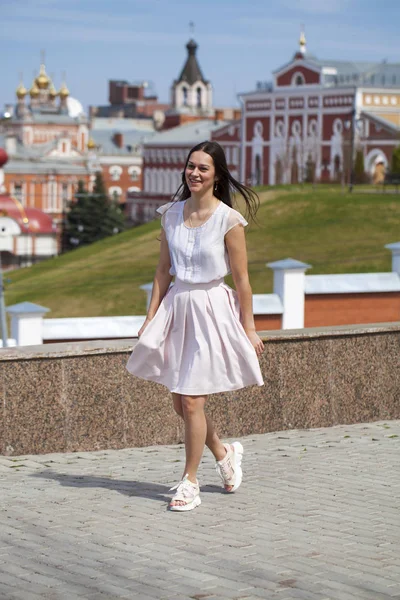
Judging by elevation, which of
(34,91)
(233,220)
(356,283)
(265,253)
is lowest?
(265,253)

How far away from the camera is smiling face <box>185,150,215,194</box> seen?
17.9ft

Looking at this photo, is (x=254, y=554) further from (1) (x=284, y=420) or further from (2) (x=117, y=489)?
(1) (x=284, y=420)

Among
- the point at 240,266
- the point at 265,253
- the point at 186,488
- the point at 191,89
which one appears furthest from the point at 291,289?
the point at 191,89

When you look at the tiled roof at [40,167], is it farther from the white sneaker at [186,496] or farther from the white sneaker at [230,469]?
the white sneaker at [186,496]

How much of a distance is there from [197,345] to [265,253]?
2770 cm

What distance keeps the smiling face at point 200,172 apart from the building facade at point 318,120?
197 ft

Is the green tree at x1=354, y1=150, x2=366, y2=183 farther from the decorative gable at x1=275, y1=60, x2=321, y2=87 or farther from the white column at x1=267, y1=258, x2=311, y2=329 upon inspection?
the white column at x1=267, y1=258, x2=311, y2=329

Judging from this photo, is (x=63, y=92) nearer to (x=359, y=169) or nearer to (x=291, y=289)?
(x=359, y=169)

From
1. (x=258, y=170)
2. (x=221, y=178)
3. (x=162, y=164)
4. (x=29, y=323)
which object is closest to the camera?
(x=221, y=178)

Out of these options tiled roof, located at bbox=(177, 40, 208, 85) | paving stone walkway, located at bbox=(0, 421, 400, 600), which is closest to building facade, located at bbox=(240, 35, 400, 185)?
tiled roof, located at bbox=(177, 40, 208, 85)

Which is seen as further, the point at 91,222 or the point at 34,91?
the point at 34,91

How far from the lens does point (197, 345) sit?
5.44 metres

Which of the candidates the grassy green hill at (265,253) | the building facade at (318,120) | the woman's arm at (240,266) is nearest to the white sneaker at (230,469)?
the woman's arm at (240,266)

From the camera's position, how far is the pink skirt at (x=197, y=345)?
5.42 m
